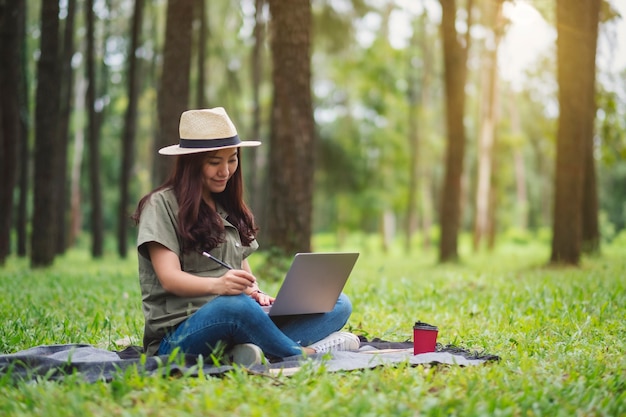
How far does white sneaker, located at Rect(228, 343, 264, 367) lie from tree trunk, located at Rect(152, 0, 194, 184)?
8.48 metres

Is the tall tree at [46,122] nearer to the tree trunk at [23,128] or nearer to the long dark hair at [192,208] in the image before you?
the tree trunk at [23,128]

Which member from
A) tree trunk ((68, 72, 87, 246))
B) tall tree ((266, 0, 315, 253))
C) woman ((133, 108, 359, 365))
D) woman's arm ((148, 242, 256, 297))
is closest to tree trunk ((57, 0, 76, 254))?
tall tree ((266, 0, 315, 253))

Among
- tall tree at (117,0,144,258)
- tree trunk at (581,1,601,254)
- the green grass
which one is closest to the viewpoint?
the green grass

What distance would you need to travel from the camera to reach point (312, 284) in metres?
4.73

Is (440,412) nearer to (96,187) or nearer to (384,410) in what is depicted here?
(384,410)

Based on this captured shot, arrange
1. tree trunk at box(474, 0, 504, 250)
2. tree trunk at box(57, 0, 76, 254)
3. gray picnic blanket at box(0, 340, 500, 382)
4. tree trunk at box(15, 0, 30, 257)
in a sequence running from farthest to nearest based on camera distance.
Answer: tree trunk at box(474, 0, 504, 250) < tree trunk at box(57, 0, 76, 254) < tree trunk at box(15, 0, 30, 257) < gray picnic blanket at box(0, 340, 500, 382)

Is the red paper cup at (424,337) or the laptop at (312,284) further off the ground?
the laptop at (312,284)

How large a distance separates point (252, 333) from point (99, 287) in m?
5.71

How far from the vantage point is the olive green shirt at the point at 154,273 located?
4.32 meters

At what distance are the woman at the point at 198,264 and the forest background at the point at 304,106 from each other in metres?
5.70

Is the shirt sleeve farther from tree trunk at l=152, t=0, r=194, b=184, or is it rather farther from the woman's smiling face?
tree trunk at l=152, t=0, r=194, b=184

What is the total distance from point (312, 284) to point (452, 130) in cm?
1145

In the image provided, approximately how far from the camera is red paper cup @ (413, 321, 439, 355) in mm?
4820

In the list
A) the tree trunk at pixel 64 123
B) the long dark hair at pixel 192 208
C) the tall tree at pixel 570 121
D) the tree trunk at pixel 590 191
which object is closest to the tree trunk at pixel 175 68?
the tree trunk at pixel 64 123
